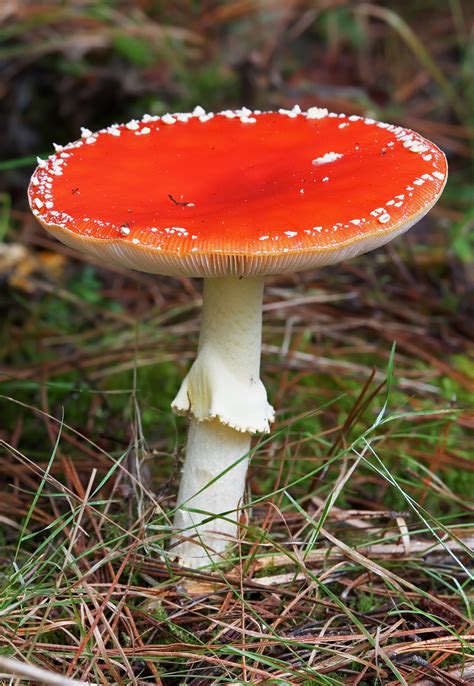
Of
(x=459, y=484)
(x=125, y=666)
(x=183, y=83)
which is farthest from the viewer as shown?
(x=183, y=83)

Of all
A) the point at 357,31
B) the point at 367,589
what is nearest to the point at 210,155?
the point at 367,589

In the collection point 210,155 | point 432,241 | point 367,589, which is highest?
point 210,155

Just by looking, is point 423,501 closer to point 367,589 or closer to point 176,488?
point 367,589

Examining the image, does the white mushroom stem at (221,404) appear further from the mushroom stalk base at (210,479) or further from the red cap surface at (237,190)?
the red cap surface at (237,190)

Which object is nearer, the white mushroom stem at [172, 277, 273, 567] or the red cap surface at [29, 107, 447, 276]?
the red cap surface at [29, 107, 447, 276]

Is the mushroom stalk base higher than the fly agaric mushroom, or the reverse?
the fly agaric mushroom

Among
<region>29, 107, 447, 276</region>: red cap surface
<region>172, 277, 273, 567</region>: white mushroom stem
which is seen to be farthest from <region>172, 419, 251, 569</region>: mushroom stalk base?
<region>29, 107, 447, 276</region>: red cap surface

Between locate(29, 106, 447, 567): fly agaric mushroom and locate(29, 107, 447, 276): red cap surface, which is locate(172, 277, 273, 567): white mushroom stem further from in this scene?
locate(29, 107, 447, 276): red cap surface

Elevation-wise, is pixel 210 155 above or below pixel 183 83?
above
